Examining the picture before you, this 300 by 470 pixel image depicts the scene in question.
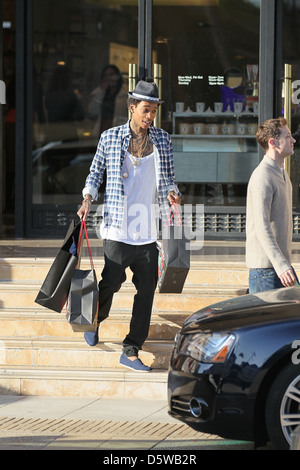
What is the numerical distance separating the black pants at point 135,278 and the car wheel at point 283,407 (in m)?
2.07

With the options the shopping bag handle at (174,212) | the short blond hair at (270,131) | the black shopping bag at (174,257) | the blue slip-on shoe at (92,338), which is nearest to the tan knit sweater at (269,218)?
the short blond hair at (270,131)

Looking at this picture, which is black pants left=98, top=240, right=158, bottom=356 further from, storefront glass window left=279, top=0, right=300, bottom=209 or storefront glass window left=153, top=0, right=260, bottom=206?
storefront glass window left=279, top=0, right=300, bottom=209

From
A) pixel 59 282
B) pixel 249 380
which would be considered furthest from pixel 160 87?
pixel 249 380

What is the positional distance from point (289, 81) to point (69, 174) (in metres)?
2.96

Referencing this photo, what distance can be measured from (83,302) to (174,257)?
29.7 inches

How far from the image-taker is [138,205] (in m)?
6.91

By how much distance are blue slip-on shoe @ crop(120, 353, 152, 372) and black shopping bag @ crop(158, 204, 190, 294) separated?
630 millimetres

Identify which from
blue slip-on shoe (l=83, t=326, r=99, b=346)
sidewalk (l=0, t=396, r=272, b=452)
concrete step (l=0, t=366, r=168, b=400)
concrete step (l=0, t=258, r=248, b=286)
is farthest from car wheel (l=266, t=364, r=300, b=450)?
concrete step (l=0, t=258, r=248, b=286)

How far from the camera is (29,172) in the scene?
1106 cm

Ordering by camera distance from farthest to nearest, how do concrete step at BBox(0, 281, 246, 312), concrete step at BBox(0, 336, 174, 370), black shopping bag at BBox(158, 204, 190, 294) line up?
1. concrete step at BBox(0, 281, 246, 312)
2. concrete step at BBox(0, 336, 174, 370)
3. black shopping bag at BBox(158, 204, 190, 294)

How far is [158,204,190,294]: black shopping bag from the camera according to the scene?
22.2ft

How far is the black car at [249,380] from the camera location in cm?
502
